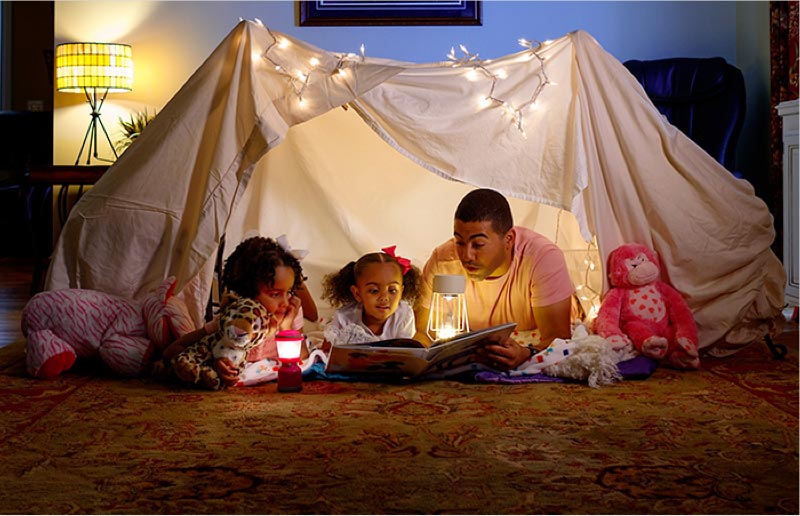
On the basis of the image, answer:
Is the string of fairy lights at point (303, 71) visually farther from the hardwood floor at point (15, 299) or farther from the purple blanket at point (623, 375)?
the hardwood floor at point (15, 299)

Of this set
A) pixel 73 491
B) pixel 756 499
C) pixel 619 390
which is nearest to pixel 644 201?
pixel 619 390

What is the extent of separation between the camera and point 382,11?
4.39 meters

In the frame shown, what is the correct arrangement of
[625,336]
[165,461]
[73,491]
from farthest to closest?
1. [625,336]
2. [165,461]
3. [73,491]

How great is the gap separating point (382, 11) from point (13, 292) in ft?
7.45

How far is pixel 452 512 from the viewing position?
146 cm

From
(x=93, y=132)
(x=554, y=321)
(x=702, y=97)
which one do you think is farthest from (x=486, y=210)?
(x=93, y=132)

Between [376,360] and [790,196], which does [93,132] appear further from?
[790,196]

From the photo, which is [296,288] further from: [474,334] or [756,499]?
[756,499]

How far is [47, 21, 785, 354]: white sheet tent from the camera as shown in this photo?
2.72 metres

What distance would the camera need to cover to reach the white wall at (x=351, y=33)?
14.4ft

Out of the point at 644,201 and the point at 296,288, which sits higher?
the point at 644,201

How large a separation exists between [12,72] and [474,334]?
21.7 feet

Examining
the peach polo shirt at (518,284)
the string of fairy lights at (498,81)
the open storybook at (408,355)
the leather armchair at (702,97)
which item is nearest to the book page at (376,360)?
the open storybook at (408,355)

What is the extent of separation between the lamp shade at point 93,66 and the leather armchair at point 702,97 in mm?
2253
